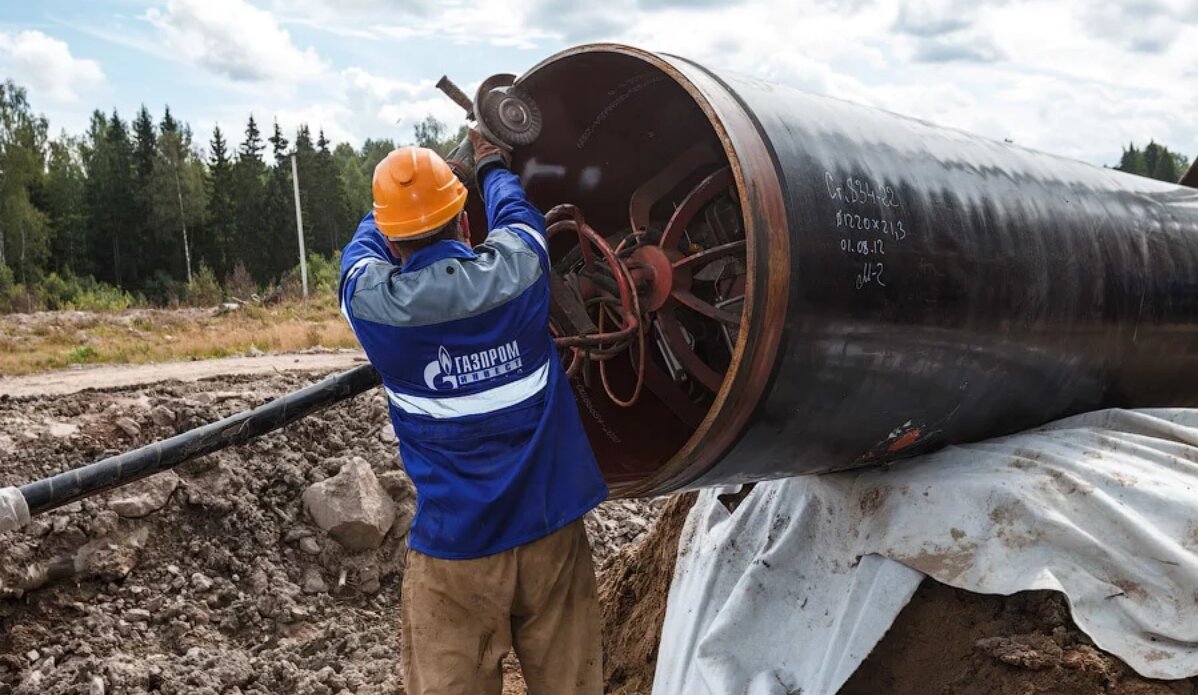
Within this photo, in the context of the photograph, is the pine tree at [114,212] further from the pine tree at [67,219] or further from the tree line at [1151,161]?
the tree line at [1151,161]

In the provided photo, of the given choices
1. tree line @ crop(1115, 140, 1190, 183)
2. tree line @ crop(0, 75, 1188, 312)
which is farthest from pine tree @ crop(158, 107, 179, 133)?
tree line @ crop(1115, 140, 1190, 183)

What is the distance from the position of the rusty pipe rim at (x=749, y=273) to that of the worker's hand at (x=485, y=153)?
25.8 inches

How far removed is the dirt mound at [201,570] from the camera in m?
4.45

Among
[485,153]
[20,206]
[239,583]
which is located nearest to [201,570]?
[239,583]

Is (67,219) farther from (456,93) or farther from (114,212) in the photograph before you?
(456,93)

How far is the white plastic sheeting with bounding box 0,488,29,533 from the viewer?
3.24 m

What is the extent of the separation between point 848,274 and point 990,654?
1220 millimetres

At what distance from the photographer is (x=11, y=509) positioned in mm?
3254

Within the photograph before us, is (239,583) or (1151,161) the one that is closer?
(239,583)

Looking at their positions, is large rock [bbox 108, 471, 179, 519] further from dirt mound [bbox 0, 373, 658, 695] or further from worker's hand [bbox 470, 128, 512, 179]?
worker's hand [bbox 470, 128, 512, 179]

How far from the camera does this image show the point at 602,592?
4559 mm

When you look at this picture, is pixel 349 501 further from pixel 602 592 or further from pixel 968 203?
pixel 968 203

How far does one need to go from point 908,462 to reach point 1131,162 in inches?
2073

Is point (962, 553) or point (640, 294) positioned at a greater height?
point (640, 294)
